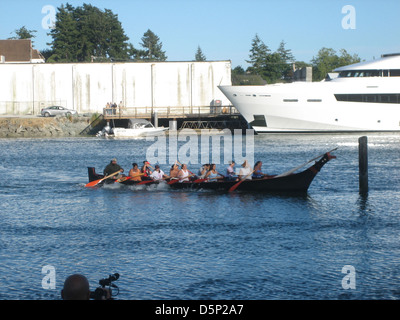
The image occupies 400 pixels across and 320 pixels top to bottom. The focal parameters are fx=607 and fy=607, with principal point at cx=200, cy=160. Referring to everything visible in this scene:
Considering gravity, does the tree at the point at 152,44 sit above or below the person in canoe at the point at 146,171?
above

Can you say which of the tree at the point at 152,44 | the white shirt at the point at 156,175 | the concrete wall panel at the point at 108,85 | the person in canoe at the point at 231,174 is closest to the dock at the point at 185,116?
the concrete wall panel at the point at 108,85

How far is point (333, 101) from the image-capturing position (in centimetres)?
5862

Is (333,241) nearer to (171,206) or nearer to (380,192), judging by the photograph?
(171,206)

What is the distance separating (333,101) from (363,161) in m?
34.3

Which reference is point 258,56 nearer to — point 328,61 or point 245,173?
point 328,61

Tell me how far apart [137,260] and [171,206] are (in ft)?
28.0

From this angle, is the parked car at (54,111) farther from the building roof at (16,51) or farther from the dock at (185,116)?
the building roof at (16,51)

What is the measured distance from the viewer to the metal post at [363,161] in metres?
25.2

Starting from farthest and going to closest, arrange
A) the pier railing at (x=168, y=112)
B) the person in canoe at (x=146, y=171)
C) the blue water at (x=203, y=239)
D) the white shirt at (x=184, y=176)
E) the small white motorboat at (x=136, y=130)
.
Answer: the pier railing at (x=168, y=112) → the small white motorboat at (x=136, y=130) → the person in canoe at (x=146, y=171) → the white shirt at (x=184, y=176) → the blue water at (x=203, y=239)

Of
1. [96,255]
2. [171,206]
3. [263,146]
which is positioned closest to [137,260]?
[96,255]

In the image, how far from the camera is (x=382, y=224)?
66.6 ft
